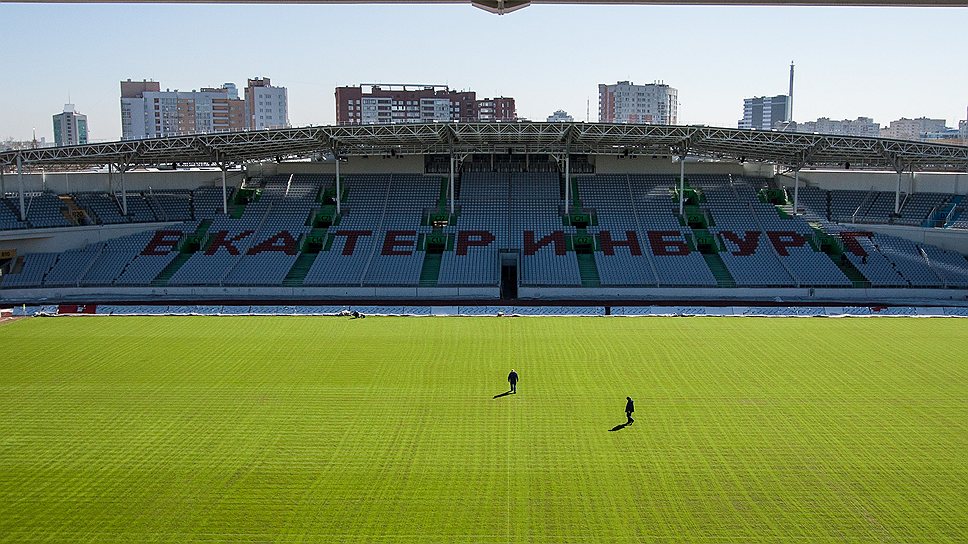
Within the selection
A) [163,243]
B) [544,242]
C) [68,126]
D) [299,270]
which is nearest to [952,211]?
[544,242]

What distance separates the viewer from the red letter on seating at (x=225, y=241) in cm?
4238

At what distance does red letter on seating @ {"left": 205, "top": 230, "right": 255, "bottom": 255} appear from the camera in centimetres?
4238

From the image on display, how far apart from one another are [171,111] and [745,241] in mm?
106881

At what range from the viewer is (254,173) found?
5050 cm

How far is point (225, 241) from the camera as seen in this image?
4328cm

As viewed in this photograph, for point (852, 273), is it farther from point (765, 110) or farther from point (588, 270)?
point (765, 110)

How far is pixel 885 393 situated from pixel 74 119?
13402cm

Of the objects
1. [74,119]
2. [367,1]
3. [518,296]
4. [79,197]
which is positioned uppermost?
[74,119]

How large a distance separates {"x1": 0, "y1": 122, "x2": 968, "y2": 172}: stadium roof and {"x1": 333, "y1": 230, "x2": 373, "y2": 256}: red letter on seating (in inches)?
198

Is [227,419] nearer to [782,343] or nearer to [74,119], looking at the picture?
[782,343]

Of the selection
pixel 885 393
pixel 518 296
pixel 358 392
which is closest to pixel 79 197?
pixel 518 296

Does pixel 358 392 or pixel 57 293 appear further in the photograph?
pixel 57 293

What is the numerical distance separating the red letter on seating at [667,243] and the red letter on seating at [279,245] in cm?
2046

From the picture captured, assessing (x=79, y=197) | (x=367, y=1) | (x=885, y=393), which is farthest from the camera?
(x=79, y=197)
